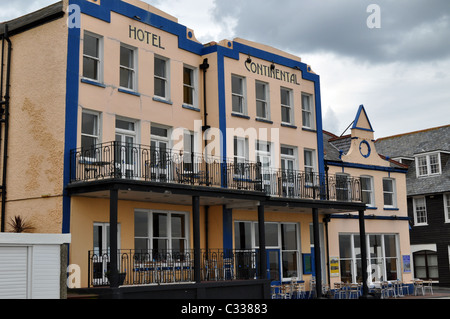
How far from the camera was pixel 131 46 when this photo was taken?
68.0ft

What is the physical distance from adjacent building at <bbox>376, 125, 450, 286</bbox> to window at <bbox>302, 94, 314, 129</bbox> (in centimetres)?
1318

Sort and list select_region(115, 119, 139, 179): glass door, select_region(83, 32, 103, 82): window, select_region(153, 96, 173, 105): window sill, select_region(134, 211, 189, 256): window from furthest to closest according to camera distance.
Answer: select_region(153, 96, 173, 105): window sill, select_region(134, 211, 189, 256): window, select_region(83, 32, 103, 82): window, select_region(115, 119, 139, 179): glass door

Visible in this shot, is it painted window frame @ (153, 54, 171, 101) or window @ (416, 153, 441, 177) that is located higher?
painted window frame @ (153, 54, 171, 101)

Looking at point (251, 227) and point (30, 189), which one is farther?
point (251, 227)

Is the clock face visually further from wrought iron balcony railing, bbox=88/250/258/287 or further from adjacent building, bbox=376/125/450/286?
wrought iron balcony railing, bbox=88/250/258/287

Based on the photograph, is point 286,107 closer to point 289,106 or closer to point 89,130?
point 289,106

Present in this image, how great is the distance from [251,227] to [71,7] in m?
10.6

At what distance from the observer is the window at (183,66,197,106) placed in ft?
74.3

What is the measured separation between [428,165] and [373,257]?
1117 centimetres

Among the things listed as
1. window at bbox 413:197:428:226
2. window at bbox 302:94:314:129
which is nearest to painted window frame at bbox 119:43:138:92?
window at bbox 302:94:314:129

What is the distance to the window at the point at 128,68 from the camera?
67.5 ft

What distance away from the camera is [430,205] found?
1455 inches
